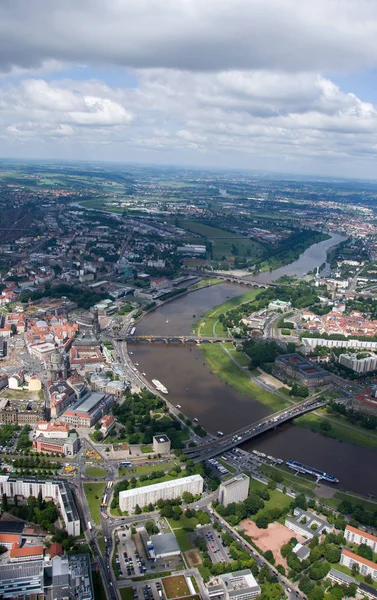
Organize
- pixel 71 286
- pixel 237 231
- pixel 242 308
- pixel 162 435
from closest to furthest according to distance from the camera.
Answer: pixel 162 435
pixel 242 308
pixel 71 286
pixel 237 231

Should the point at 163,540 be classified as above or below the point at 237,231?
below

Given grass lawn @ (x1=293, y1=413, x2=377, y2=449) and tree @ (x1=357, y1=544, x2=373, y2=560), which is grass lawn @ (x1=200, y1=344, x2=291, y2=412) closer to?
grass lawn @ (x1=293, y1=413, x2=377, y2=449)

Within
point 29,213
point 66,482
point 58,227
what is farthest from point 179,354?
point 29,213

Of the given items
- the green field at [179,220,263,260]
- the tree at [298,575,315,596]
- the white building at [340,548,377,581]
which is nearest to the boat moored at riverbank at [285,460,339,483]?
the white building at [340,548,377,581]

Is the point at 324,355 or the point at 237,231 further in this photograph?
the point at 237,231

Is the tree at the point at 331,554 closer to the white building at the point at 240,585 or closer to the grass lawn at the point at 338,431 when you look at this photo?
the white building at the point at 240,585

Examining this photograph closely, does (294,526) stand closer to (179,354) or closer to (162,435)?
(162,435)

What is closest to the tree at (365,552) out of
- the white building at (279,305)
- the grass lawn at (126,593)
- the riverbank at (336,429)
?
the riverbank at (336,429)

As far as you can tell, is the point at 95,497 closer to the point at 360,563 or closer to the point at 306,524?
the point at 306,524
